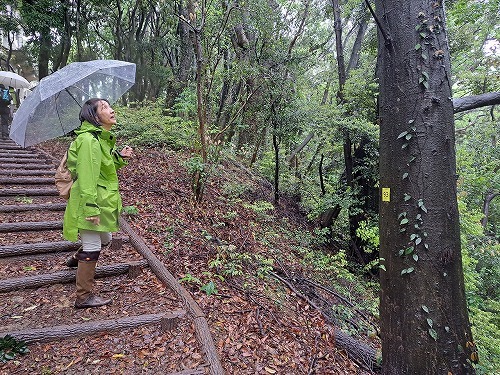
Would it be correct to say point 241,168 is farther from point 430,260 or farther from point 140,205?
point 430,260

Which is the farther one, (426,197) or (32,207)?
(32,207)

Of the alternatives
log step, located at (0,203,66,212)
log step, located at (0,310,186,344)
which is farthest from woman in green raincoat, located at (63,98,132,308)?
log step, located at (0,203,66,212)

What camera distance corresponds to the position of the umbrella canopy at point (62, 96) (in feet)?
15.9

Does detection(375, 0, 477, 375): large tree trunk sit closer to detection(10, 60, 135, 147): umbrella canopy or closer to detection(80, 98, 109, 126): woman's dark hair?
detection(80, 98, 109, 126): woman's dark hair

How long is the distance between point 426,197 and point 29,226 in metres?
5.03

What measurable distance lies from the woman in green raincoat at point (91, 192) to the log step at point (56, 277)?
527 millimetres

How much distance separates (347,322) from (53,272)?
4.06 metres

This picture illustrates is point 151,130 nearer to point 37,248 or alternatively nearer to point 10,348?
point 37,248

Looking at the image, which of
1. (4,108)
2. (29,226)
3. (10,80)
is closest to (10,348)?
(29,226)

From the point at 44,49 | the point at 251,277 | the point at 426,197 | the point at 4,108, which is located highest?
the point at 44,49

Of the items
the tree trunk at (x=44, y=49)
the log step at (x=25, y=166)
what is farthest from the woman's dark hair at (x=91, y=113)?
the tree trunk at (x=44, y=49)

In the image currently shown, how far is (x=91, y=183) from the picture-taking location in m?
3.02

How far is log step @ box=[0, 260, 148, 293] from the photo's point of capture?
11.4ft

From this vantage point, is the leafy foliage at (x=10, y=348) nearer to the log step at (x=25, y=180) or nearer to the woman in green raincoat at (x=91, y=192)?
the woman in green raincoat at (x=91, y=192)
